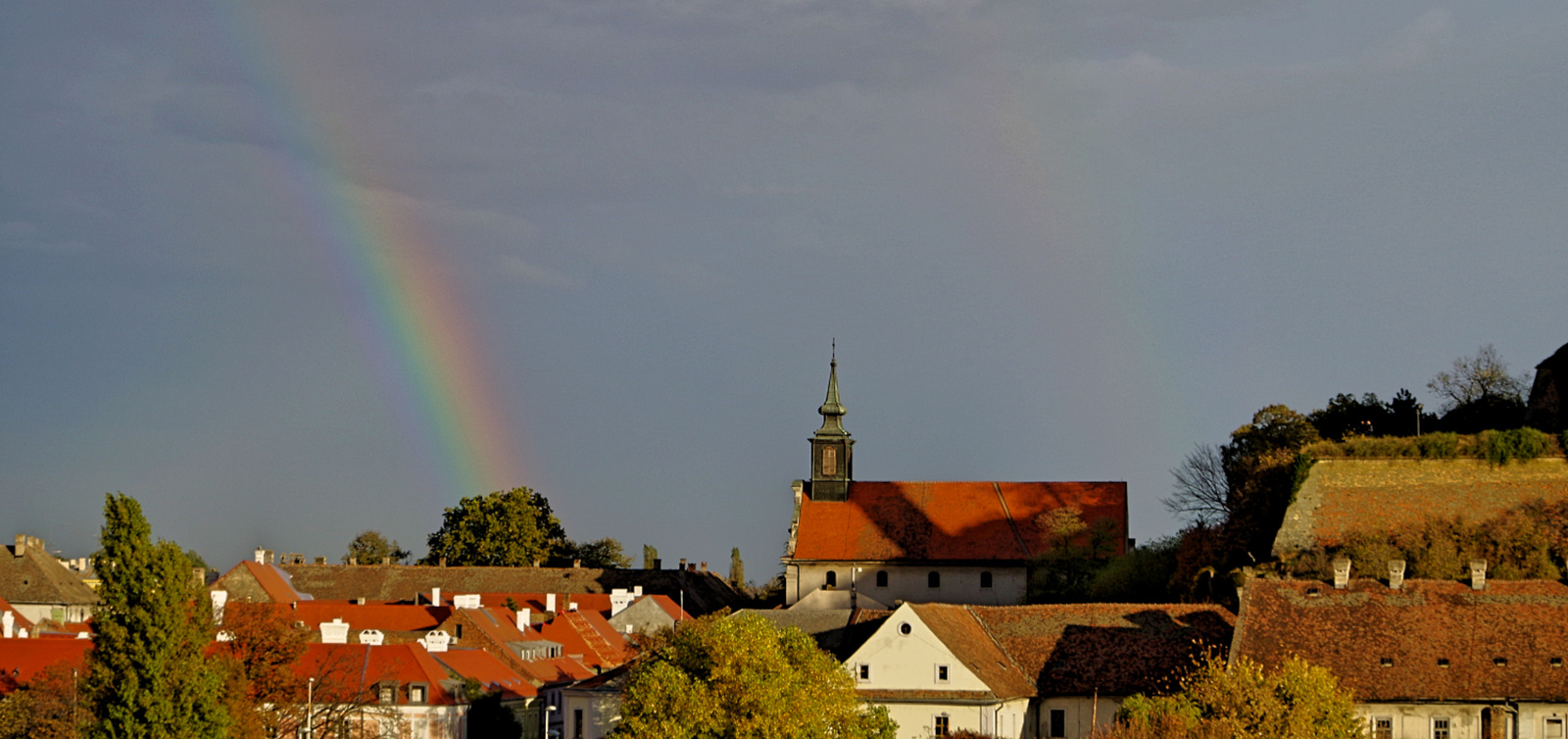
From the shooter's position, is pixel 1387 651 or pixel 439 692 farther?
pixel 439 692

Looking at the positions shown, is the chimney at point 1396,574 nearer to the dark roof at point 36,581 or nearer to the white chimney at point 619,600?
the white chimney at point 619,600

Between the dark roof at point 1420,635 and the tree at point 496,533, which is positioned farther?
the tree at point 496,533

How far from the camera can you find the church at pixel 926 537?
93938 mm

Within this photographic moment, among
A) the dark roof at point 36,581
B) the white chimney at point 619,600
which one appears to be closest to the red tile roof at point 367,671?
the white chimney at point 619,600

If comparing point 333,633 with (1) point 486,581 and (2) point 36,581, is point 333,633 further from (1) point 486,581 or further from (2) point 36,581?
(2) point 36,581

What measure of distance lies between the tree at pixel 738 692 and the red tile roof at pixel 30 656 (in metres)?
27.4

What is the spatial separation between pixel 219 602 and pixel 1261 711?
62827 millimetres

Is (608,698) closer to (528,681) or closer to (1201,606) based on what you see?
(528,681)

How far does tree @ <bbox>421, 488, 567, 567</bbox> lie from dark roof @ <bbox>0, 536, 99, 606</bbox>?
24.6 meters

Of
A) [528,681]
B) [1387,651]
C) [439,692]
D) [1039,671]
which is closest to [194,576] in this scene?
[439,692]

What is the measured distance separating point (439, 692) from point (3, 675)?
17093mm

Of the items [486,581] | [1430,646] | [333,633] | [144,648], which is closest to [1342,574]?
[1430,646]

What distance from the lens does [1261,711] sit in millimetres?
43062

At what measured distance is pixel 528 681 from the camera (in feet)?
253
